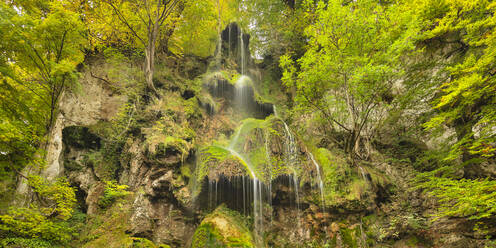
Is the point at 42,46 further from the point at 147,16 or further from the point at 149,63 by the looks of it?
the point at 147,16

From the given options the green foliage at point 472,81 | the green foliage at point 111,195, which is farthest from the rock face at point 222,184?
the green foliage at point 472,81

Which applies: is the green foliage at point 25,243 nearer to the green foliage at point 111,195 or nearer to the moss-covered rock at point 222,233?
the green foliage at point 111,195

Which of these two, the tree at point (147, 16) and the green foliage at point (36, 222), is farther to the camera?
the tree at point (147, 16)

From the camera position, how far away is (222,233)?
648 centimetres

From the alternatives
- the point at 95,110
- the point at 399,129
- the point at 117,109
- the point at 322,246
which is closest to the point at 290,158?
the point at 322,246

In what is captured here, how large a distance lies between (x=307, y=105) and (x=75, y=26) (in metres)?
9.44

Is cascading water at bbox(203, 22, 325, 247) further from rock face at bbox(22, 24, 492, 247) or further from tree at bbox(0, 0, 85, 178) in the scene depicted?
tree at bbox(0, 0, 85, 178)

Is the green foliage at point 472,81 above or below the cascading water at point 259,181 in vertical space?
above

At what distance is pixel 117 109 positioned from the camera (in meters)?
10.3

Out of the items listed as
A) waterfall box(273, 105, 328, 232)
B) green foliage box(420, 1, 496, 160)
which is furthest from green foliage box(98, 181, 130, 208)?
green foliage box(420, 1, 496, 160)

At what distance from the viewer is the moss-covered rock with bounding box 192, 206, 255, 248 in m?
6.27

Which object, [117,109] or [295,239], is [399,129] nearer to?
[295,239]

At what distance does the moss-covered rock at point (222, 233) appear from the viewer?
20.6 ft

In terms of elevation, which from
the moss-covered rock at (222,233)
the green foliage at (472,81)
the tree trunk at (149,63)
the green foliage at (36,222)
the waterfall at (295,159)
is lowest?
the moss-covered rock at (222,233)
